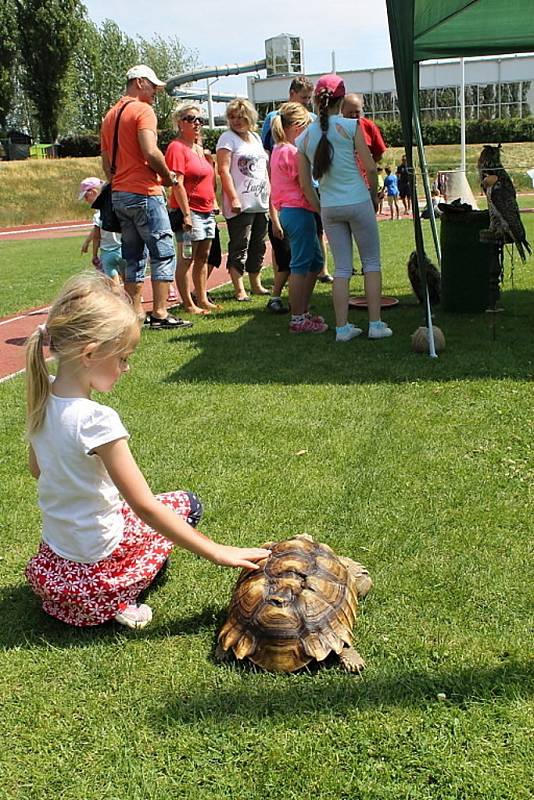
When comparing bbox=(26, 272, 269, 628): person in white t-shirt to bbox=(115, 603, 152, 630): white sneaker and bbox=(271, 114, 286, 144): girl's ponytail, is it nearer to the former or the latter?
bbox=(115, 603, 152, 630): white sneaker

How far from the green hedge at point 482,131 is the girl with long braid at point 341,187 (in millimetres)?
40140

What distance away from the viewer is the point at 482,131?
45344 mm

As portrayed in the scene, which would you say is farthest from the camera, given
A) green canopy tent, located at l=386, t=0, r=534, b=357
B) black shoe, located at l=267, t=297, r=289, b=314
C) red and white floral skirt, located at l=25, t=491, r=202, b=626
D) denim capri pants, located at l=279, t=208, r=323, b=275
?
black shoe, located at l=267, t=297, r=289, b=314

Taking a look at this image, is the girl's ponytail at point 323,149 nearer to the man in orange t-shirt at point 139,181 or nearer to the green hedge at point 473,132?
the man in orange t-shirt at point 139,181

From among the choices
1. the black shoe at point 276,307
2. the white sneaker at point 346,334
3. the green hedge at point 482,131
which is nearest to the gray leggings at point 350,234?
the white sneaker at point 346,334

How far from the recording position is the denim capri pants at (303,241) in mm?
7406

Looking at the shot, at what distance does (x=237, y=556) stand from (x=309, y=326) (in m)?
5.03

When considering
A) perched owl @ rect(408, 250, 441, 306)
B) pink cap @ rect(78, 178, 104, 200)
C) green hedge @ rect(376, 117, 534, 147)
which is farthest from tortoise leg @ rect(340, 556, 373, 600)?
green hedge @ rect(376, 117, 534, 147)

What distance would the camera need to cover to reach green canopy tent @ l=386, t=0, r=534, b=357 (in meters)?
6.53

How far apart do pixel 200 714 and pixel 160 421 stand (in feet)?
10.1

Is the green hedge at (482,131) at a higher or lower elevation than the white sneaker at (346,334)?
higher

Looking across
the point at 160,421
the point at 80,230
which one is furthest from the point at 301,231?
the point at 80,230

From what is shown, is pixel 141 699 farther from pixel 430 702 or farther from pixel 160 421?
pixel 160 421

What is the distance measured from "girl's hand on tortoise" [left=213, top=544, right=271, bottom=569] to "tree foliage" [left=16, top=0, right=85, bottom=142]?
6477 cm
